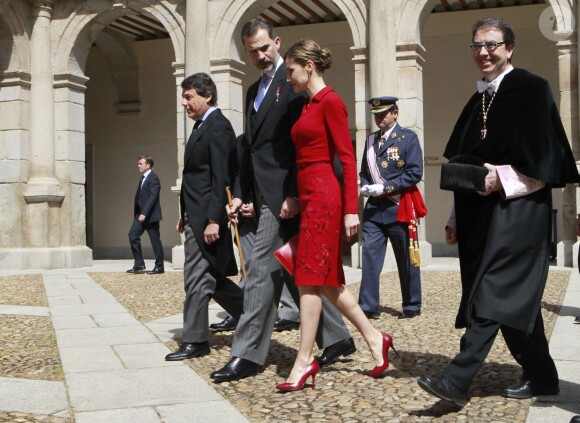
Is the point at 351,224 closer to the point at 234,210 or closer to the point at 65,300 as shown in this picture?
the point at 234,210

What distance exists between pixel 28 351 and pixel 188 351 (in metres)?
1.11

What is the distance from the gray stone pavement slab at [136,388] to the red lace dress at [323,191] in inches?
29.5

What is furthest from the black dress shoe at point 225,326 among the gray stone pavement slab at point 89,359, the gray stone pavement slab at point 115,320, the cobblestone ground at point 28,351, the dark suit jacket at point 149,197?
the dark suit jacket at point 149,197

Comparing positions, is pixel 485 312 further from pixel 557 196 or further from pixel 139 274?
pixel 557 196

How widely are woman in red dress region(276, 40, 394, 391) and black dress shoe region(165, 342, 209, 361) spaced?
975mm

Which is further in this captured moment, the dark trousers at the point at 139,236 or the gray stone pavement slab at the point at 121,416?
the dark trousers at the point at 139,236

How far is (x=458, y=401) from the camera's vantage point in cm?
334

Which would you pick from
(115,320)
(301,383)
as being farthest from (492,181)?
(115,320)

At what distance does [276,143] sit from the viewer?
160 inches

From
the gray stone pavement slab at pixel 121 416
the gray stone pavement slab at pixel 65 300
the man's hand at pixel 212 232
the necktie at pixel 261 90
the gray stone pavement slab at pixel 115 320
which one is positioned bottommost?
the gray stone pavement slab at pixel 65 300

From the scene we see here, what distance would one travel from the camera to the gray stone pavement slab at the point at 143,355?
4340 millimetres

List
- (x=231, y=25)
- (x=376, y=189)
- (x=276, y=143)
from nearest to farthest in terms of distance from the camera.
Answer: (x=276, y=143) < (x=376, y=189) < (x=231, y=25)

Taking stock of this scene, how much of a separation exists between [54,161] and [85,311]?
6.55m

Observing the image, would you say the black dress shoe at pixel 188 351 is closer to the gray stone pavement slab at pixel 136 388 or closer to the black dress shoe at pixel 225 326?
the gray stone pavement slab at pixel 136 388
